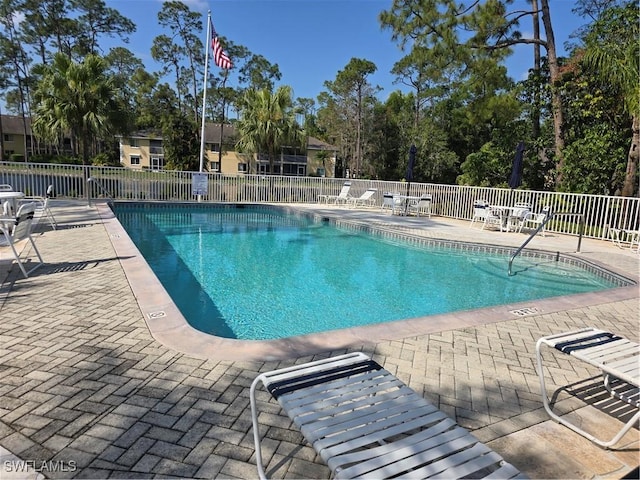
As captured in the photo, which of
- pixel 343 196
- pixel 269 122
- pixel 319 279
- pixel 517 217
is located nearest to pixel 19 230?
pixel 319 279

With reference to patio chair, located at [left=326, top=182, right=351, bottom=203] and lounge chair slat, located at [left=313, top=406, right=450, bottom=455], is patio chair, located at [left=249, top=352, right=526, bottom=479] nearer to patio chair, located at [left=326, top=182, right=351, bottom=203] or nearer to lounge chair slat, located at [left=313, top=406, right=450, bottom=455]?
lounge chair slat, located at [left=313, top=406, right=450, bottom=455]

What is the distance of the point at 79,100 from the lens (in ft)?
58.1

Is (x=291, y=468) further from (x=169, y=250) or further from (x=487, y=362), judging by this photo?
(x=169, y=250)

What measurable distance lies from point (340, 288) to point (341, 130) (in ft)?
110

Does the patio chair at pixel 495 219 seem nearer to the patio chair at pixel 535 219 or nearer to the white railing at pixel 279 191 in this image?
the patio chair at pixel 535 219

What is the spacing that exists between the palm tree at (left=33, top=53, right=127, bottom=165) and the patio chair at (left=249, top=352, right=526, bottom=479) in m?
19.5

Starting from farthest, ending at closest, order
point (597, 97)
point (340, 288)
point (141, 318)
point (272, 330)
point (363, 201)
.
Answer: point (363, 201) < point (597, 97) < point (340, 288) < point (272, 330) < point (141, 318)

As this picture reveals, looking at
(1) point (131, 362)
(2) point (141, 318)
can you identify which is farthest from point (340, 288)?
(1) point (131, 362)

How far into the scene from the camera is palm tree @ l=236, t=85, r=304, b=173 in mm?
26141

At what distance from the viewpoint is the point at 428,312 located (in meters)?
5.38

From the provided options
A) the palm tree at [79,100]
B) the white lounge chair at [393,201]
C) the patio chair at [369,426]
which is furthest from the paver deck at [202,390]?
the palm tree at [79,100]

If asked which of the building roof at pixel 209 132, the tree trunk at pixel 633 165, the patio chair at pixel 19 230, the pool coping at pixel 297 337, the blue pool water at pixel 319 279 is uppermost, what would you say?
the building roof at pixel 209 132

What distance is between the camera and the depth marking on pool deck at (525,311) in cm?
413

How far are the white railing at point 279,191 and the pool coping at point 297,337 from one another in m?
5.94
